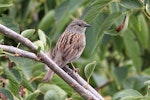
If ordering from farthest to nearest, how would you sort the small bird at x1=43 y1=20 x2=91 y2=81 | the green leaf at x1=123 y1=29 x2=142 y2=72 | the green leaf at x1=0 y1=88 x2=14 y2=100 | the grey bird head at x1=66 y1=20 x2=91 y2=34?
the green leaf at x1=123 y1=29 x2=142 y2=72 → the grey bird head at x1=66 y1=20 x2=91 y2=34 → the small bird at x1=43 y1=20 x2=91 y2=81 → the green leaf at x1=0 y1=88 x2=14 y2=100

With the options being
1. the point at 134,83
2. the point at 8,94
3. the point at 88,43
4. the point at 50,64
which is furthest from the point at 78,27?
the point at 50,64

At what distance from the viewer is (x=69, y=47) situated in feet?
15.0

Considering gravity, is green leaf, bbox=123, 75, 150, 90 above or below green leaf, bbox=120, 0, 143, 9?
below

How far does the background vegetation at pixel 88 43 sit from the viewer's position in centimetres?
345

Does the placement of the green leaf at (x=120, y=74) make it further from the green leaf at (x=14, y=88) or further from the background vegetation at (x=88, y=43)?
the green leaf at (x=14, y=88)

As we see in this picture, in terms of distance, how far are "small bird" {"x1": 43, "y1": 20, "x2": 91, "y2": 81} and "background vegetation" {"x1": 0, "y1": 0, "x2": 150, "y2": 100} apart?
0.10 meters

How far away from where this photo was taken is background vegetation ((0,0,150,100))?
345 centimetres

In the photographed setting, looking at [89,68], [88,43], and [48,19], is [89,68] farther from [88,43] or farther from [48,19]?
[48,19]

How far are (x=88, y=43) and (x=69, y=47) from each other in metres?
0.42

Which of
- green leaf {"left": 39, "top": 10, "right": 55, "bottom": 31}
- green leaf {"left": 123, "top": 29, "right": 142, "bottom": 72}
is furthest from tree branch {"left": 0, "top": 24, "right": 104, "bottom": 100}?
green leaf {"left": 39, "top": 10, "right": 55, "bottom": 31}

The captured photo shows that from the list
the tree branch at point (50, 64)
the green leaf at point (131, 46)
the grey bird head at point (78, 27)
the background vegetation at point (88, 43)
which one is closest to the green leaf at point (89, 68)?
the background vegetation at point (88, 43)

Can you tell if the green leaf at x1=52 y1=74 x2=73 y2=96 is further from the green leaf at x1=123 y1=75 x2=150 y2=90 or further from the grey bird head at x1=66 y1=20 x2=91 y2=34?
the green leaf at x1=123 y1=75 x2=150 y2=90

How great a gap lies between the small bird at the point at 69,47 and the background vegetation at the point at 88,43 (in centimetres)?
10

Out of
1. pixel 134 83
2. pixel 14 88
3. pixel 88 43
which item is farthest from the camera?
pixel 134 83
